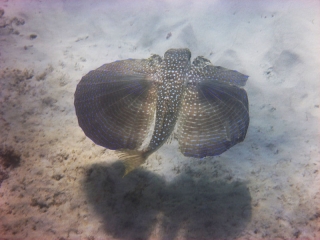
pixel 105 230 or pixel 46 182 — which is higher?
pixel 46 182

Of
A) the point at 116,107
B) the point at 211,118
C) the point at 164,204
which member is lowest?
the point at 164,204

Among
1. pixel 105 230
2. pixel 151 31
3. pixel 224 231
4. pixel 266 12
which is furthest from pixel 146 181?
pixel 266 12

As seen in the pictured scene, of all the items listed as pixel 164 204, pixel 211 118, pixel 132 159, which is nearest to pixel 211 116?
pixel 211 118

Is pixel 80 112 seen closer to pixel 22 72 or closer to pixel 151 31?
pixel 22 72

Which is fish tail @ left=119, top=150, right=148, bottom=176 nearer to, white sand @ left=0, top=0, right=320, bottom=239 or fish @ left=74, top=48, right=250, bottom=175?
fish @ left=74, top=48, right=250, bottom=175

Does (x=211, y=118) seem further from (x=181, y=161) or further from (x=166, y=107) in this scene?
(x=181, y=161)
